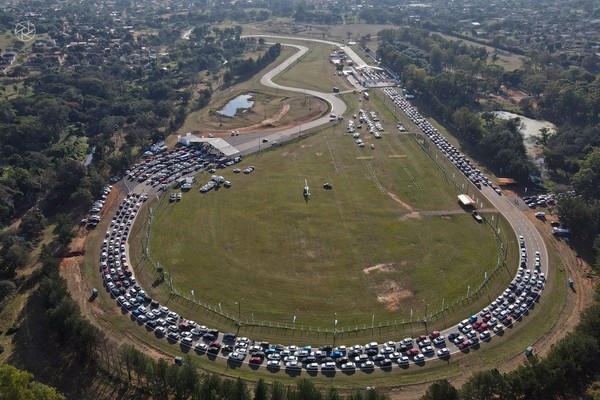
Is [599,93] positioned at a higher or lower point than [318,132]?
higher

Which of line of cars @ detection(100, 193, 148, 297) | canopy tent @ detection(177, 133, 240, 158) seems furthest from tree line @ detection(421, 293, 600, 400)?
canopy tent @ detection(177, 133, 240, 158)

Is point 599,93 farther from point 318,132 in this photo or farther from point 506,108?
point 318,132

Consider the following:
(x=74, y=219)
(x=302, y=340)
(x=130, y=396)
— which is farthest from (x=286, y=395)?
(x=74, y=219)

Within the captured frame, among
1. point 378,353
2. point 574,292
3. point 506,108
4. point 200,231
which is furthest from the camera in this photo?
point 506,108

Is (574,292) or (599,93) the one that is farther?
(599,93)

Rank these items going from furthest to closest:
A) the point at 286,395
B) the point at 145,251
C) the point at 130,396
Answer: the point at 145,251 < the point at 130,396 < the point at 286,395

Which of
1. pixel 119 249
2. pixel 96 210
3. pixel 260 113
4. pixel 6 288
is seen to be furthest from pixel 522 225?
pixel 6 288

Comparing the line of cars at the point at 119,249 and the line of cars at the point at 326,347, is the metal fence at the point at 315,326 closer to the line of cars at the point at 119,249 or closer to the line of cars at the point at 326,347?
the line of cars at the point at 326,347
